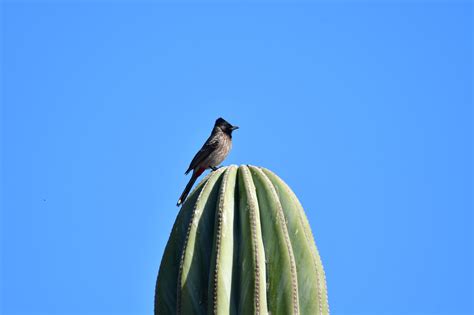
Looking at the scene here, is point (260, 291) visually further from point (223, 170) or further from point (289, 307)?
point (223, 170)

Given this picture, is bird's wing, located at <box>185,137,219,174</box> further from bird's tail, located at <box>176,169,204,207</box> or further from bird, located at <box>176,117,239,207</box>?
bird's tail, located at <box>176,169,204,207</box>

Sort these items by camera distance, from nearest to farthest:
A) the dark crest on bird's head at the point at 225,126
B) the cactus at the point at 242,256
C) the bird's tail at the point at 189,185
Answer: the cactus at the point at 242,256, the bird's tail at the point at 189,185, the dark crest on bird's head at the point at 225,126

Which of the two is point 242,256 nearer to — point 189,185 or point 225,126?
point 189,185

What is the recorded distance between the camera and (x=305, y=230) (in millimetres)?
5938

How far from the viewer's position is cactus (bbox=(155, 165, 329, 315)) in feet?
18.3

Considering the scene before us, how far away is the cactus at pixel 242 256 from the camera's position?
18.3 ft

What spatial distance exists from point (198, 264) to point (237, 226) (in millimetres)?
332

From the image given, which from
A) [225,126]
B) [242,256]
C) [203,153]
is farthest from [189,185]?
[242,256]

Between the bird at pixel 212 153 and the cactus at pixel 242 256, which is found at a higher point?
the bird at pixel 212 153

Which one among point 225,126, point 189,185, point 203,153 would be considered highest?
point 225,126

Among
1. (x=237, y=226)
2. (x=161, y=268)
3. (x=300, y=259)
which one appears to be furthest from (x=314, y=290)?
(x=161, y=268)

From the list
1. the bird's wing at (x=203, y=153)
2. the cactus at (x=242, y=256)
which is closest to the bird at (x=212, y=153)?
the bird's wing at (x=203, y=153)

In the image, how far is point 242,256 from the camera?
5.66 metres

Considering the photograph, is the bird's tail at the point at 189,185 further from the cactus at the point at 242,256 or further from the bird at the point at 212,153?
the cactus at the point at 242,256
